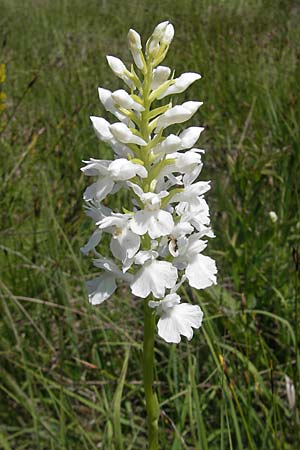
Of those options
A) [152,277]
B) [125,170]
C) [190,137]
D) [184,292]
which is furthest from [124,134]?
[184,292]

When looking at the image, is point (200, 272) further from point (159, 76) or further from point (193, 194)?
point (159, 76)

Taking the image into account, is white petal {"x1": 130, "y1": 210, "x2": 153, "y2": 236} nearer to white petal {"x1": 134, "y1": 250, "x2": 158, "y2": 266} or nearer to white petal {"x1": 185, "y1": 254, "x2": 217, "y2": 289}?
white petal {"x1": 134, "y1": 250, "x2": 158, "y2": 266}

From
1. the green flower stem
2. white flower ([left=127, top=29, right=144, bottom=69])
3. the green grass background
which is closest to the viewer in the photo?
the green flower stem

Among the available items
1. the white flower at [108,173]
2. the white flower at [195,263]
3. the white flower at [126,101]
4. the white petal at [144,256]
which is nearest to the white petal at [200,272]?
the white flower at [195,263]

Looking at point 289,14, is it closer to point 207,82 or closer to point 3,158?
point 207,82

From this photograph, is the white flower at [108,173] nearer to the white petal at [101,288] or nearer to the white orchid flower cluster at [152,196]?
the white orchid flower cluster at [152,196]

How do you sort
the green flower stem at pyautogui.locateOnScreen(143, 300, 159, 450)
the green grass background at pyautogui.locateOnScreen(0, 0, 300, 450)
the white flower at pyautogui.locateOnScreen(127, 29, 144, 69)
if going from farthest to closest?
the green grass background at pyautogui.locateOnScreen(0, 0, 300, 450)
the white flower at pyautogui.locateOnScreen(127, 29, 144, 69)
the green flower stem at pyautogui.locateOnScreen(143, 300, 159, 450)

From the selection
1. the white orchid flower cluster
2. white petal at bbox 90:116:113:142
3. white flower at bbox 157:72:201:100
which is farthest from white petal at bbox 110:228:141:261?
white flower at bbox 157:72:201:100
